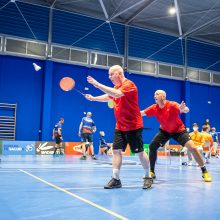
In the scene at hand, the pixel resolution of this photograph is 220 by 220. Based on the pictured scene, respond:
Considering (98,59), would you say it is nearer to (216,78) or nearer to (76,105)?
(76,105)

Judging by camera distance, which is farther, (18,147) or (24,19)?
(24,19)

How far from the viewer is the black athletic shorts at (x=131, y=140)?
15.9 ft

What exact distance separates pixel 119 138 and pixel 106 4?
16.4 metres

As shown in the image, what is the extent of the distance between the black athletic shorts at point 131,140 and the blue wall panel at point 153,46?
57.8 feet

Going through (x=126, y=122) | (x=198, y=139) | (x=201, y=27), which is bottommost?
(x=198, y=139)

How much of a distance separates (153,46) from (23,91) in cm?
1002

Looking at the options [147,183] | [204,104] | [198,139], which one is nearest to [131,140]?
[147,183]

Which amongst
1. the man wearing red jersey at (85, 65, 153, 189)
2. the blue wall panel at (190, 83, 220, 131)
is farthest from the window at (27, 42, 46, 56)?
the man wearing red jersey at (85, 65, 153, 189)

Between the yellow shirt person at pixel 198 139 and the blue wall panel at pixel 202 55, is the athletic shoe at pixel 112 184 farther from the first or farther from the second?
the blue wall panel at pixel 202 55

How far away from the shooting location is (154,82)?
23250mm

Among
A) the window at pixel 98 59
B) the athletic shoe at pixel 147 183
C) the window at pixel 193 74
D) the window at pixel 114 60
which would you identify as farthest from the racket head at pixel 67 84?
the window at pixel 193 74

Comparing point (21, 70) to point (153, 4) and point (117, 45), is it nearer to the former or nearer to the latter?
point (117, 45)

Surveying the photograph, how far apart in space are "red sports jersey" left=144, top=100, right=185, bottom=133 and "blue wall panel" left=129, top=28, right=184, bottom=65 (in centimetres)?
1655

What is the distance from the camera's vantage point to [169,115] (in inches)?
228
